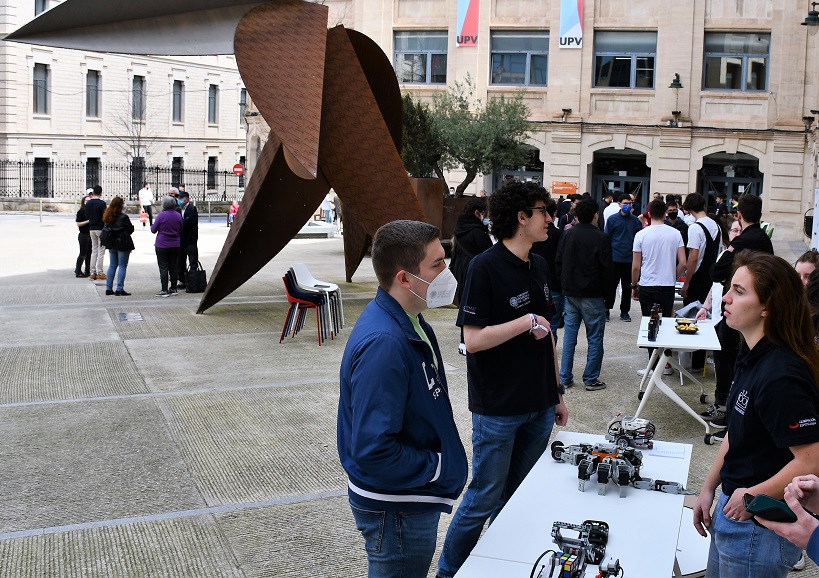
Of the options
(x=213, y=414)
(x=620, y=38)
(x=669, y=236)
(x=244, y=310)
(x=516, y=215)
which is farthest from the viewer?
(x=620, y=38)

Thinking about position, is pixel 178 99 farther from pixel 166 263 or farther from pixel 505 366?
pixel 505 366

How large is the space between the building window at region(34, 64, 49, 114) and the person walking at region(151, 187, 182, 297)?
124ft

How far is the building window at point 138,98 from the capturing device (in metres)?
52.4

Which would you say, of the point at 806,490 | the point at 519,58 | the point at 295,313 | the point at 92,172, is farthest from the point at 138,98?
the point at 806,490

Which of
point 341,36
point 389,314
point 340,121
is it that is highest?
point 341,36

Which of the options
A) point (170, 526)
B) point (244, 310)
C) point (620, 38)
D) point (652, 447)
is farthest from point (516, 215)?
point (620, 38)

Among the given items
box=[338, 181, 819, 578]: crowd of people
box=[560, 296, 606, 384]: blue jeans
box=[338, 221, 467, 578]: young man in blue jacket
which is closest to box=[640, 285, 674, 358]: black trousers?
box=[560, 296, 606, 384]: blue jeans

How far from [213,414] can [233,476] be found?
1.67m

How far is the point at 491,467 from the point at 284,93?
23.3ft

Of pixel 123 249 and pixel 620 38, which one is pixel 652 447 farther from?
pixel 620 38

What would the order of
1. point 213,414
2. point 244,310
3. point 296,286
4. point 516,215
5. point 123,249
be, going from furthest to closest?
point 123,249
point 244,310
point 296,286
point 213,414
point 516,215

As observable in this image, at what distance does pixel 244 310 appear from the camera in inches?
536

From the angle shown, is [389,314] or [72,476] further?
[72,476]

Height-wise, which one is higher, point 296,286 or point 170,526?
point 296,286
